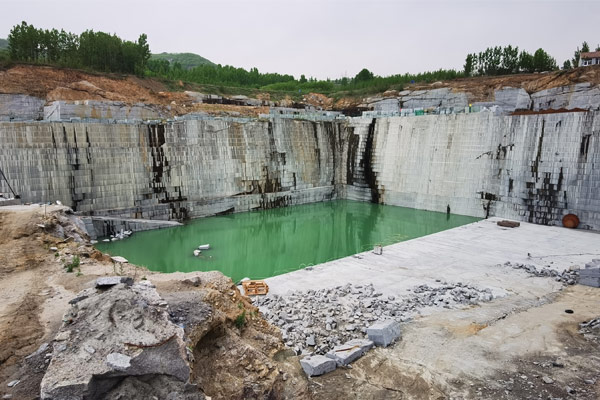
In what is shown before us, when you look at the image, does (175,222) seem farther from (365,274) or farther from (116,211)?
(365,274)

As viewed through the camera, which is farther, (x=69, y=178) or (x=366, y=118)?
(x=366, y=118)

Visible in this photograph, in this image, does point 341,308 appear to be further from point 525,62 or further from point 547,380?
point 525,62

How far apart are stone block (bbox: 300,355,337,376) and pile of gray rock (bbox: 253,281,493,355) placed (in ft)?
1.79

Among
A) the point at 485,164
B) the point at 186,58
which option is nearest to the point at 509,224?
the point at 485,164

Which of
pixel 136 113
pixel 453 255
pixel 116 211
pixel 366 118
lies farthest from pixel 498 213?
pixel 136 113

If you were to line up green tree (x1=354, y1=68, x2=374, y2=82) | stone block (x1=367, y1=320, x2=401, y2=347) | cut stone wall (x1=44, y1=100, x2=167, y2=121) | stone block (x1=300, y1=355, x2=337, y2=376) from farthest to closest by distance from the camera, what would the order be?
green tree (x1=354, y1=68, x2=374, y2=82) < cut stone wall (x1=44, y1=100, x2=167, y2=121) < stone block (x1=367, y1=320, x2=401, y2=347) < stone block (x1=300, y1=355, x2=337, y2=376)

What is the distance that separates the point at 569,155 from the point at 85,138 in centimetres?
1693

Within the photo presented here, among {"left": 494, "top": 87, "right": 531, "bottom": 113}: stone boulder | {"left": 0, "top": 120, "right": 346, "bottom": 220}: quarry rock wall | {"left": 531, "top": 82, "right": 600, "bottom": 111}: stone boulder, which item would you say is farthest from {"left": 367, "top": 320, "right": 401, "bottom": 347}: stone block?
{"left": 494, "top": 87, "right": 531, "bottom": 113}: stone boulder

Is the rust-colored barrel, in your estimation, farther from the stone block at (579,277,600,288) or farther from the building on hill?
A: the building on hill

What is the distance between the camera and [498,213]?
15.9 meters

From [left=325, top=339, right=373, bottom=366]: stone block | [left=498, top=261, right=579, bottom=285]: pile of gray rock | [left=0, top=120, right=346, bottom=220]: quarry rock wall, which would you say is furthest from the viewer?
[left=0, top=120, right=346, bottom=220]: quarry rock wall

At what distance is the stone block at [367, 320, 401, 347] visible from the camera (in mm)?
5781

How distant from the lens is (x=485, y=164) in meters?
16.4

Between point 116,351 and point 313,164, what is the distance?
59.4 feet
